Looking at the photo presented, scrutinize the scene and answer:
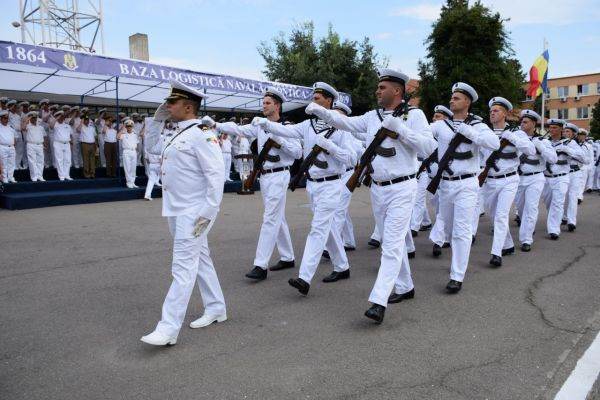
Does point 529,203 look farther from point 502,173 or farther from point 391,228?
point 391,228

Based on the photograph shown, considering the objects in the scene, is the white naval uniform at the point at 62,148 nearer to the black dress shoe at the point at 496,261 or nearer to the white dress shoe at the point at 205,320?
the white dress shoe at the point at 205,320

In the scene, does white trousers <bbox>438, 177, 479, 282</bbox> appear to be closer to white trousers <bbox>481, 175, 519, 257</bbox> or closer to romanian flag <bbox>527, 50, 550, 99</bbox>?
white trousers <bbox>481, 175, 519, 257</bbox>

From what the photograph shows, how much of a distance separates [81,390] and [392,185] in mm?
2932

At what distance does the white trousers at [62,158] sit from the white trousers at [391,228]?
11957mm

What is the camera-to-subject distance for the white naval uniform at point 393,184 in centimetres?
418

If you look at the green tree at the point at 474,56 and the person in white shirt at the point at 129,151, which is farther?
the green tree at the point at 474,56

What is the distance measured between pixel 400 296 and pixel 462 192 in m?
1.52

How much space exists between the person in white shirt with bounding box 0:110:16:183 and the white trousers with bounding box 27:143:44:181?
0.46 meters

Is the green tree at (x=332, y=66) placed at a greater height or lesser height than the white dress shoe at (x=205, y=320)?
greater

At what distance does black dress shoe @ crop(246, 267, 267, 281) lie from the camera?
18.2 feet

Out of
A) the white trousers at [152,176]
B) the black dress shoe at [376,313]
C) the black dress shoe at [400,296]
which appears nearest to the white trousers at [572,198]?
the black dress shoe at [400,296]

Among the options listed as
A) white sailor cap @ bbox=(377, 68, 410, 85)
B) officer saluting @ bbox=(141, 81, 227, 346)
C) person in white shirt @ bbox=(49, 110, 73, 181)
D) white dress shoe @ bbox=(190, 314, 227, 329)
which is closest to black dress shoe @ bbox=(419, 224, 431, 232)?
white sailor cap @ bbox=(377, 68, 410, 85)

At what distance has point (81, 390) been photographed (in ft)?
9.89

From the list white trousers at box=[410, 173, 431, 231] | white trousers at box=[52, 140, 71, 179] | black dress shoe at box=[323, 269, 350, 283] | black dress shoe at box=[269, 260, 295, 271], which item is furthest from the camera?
white trousers at box=[52, 140, 71, 179]
